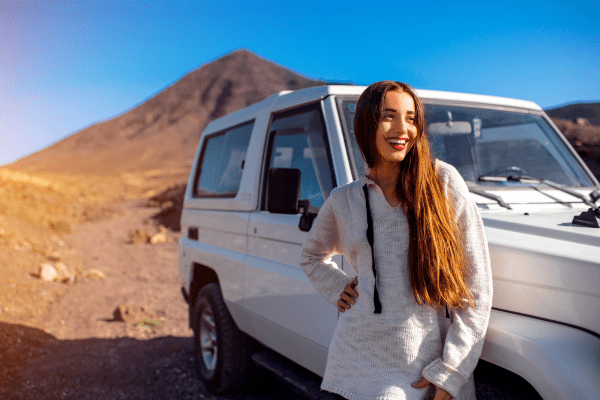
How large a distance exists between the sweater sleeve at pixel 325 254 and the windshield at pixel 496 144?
31.8 inches

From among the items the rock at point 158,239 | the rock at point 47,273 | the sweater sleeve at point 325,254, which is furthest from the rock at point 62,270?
the sweater sleeve at point 325,254

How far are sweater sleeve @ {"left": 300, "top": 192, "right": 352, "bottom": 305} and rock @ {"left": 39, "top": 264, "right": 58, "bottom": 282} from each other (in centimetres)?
790

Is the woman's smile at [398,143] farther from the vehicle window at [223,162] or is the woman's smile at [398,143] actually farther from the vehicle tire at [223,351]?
the vehicle tire at [223,351]

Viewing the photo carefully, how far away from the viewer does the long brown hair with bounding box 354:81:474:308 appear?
1.51 metres

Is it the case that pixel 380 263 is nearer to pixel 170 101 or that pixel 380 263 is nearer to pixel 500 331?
pixel 500 331

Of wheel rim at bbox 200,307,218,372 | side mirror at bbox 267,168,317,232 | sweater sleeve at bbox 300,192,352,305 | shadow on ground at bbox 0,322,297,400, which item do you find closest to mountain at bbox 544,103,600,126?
shadow on ground at bbox 0,322,297,400

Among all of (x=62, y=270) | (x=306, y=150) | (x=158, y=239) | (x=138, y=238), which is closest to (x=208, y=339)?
(x=306, y=150)

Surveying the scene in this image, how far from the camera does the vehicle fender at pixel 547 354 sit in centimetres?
145

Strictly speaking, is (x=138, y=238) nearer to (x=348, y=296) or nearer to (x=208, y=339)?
(x=208, y=339)

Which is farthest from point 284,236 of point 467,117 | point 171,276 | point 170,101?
point 170,101

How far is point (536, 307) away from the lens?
5.34 ft

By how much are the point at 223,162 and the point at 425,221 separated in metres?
2.74

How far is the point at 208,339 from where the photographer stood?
13.4 ft

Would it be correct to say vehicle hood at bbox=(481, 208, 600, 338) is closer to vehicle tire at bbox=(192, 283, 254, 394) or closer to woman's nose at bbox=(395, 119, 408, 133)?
woman's nose at bbox=(395, 119, 408, 133)
